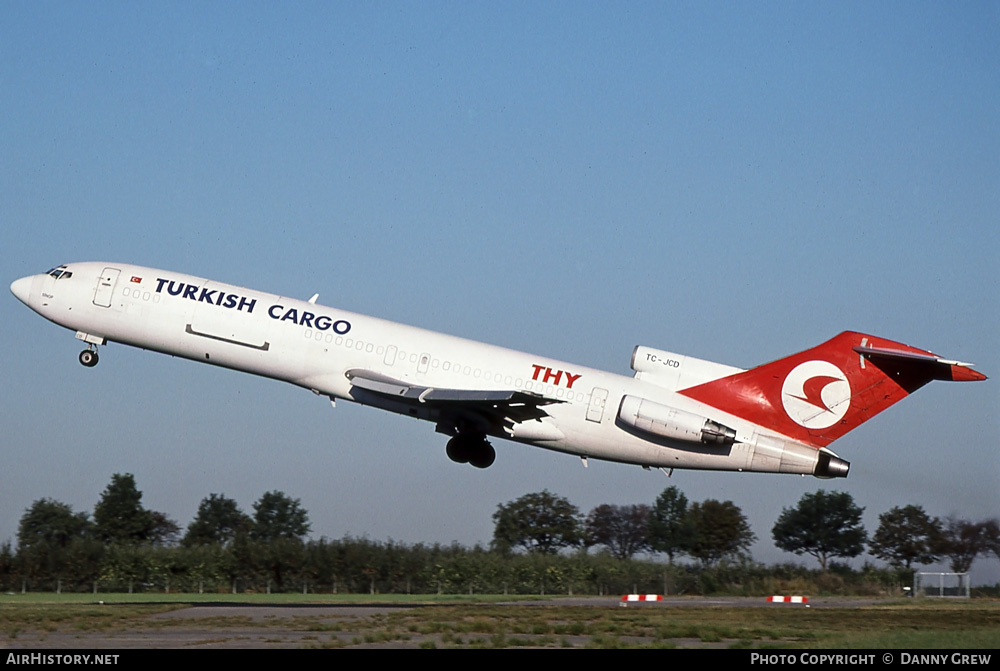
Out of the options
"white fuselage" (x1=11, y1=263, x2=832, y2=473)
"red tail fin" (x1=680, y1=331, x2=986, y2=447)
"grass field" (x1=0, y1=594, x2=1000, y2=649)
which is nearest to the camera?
"grass field" (x1=0, y1=594, x2=1000, y2=649)

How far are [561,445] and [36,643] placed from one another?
16258mm

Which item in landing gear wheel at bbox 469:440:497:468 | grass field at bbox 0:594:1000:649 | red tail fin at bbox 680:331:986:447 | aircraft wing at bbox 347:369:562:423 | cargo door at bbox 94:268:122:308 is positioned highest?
cargo door at bbox 94:268:122:308

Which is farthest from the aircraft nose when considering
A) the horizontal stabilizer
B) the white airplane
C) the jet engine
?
the horizontal stabilizer

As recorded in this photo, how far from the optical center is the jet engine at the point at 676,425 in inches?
1259

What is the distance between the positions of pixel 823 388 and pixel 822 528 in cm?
1544

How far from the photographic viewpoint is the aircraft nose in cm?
3622

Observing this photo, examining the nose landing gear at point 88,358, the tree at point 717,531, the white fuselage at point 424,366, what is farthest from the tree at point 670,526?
the nose landing gear at point 88,358

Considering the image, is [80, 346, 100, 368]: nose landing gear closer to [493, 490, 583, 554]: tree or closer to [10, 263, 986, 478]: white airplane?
[10, 263, 986, 478]: white airplane

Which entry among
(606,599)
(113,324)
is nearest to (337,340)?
(113,324)

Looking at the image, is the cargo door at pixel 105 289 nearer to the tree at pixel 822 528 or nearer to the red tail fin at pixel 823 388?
the red tail fin at pixel 823 388

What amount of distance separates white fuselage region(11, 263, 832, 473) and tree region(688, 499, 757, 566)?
10.8 metres

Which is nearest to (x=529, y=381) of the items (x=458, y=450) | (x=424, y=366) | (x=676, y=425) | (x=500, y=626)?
(x=424, y=366)

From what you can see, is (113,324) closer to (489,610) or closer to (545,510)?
(489,610)

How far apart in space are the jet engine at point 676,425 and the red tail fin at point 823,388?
996 millimetres
